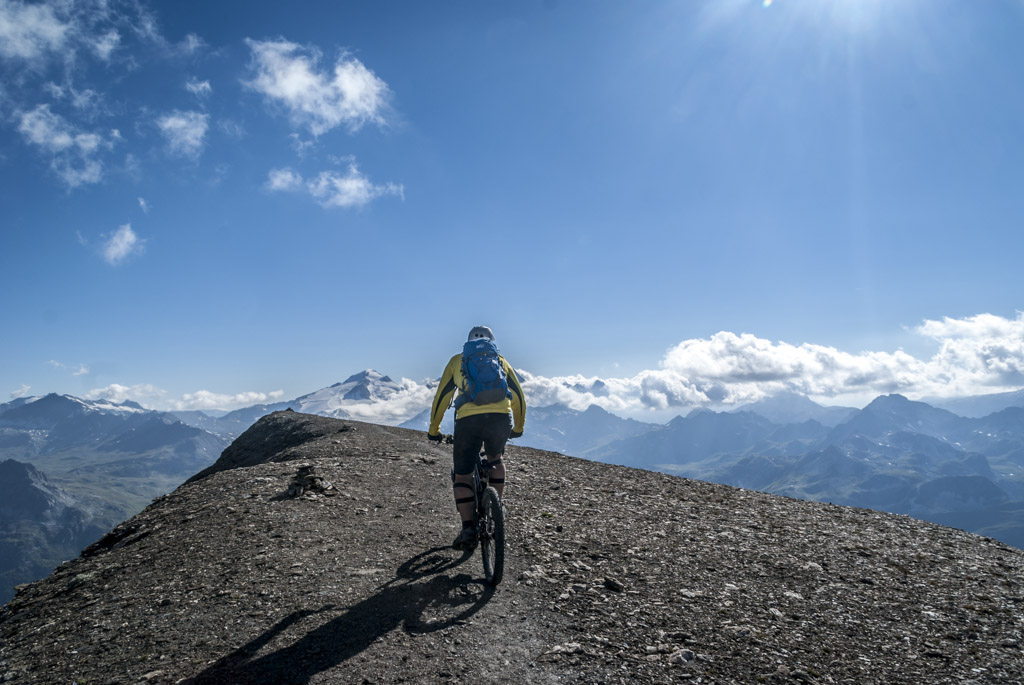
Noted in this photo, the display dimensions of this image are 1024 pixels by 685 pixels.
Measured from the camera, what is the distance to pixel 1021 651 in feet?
21.0

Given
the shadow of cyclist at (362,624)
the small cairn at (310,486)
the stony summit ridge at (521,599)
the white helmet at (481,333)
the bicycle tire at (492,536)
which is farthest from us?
the small cairn at (310,486)

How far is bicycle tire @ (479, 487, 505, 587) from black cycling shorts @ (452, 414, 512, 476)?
0.62 m

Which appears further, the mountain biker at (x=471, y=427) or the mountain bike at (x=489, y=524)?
the mountain biker at (x=471, y=427)

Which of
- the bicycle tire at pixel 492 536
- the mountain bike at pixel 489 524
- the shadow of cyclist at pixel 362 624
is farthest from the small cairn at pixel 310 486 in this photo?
the bicycle tire at pixel 492 536

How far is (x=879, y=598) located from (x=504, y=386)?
21.4 ft

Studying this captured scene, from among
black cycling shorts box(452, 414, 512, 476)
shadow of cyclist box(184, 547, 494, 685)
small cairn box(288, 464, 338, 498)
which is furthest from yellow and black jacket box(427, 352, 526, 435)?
small cairn box(288, 464, 338, 498)

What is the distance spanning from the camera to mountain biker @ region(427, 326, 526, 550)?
28.0 ft

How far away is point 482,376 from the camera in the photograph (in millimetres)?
8547

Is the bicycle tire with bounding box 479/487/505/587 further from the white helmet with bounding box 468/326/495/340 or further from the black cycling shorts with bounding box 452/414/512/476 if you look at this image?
the white helmet with bounding box 468/326/495/340

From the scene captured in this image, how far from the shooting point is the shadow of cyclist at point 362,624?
5.53 m

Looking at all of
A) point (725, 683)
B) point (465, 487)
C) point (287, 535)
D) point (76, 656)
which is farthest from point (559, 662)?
point (287, 535)

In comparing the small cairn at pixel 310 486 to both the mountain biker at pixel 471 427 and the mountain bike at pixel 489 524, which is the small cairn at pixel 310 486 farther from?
the mountain bike at pixel 489 524

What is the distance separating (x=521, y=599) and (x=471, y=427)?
2630mm

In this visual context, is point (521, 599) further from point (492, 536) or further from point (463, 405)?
point (463, 405)
